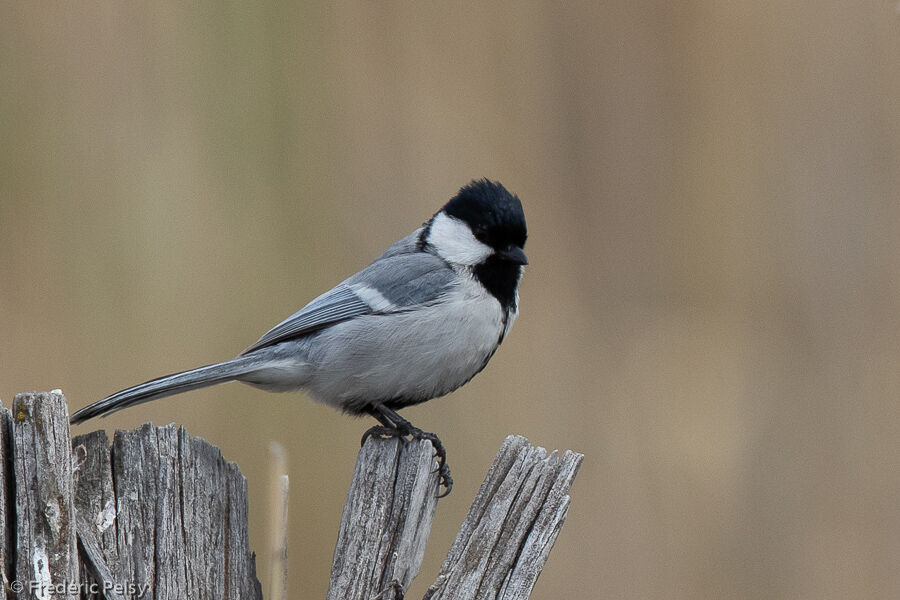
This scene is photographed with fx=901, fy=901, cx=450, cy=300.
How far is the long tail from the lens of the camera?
2.33 meters

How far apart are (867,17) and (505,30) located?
1.78 meters

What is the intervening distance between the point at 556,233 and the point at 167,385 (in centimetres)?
225

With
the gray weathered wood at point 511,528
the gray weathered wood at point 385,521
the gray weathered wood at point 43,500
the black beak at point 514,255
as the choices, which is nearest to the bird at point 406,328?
the black beak at point 514,255

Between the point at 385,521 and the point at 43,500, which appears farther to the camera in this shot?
the point at 385,521

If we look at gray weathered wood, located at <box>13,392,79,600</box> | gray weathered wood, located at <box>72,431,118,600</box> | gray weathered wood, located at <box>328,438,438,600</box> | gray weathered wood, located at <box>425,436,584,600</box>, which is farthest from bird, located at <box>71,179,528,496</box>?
gray weathered wood, located at <box>13,392,79,600</box>

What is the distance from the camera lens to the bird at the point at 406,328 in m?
3.02

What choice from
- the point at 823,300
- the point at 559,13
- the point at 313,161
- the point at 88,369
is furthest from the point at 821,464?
the point at 88,369

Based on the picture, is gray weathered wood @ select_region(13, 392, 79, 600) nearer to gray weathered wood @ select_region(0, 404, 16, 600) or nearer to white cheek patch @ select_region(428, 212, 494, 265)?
gray weathered wood @ select_region(0, 404, 16, 600)

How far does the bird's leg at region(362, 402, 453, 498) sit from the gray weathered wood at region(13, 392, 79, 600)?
1.03 m

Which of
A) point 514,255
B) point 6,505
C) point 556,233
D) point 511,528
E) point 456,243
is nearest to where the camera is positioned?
point 6,505

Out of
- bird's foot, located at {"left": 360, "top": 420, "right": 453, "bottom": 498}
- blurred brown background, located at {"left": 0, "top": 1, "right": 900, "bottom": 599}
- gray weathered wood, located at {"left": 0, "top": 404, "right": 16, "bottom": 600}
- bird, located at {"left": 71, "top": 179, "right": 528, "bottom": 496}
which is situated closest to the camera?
gray weathered wood, located at {"left": 0, "top": 404, "right": 16, "bottom": 600}

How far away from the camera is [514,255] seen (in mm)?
3174

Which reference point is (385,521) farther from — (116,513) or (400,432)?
(400,432)

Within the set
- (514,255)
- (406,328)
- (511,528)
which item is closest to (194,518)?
(511,528)
